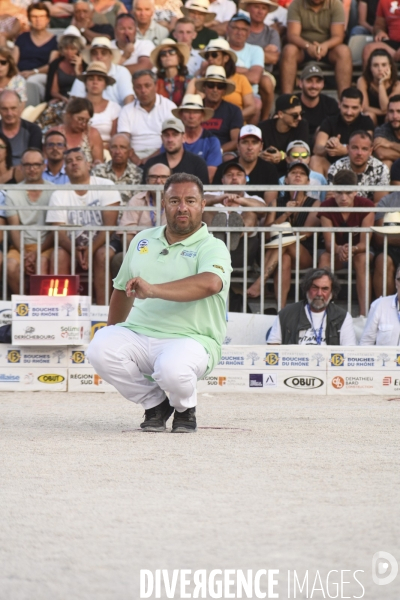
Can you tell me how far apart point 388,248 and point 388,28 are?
507 cm

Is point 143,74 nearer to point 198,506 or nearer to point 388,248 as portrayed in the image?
point 388,248

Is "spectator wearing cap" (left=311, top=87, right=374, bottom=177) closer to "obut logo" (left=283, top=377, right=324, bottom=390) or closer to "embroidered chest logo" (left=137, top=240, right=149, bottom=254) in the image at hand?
"obut logo" (left=283, top=377, right=324, bottom=390)

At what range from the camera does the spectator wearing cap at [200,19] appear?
15336 millimetres

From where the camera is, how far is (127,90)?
1473 cm

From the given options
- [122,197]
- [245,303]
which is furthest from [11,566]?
[122,197]

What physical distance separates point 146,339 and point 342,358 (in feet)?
12.3

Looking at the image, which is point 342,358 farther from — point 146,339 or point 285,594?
point 285,594

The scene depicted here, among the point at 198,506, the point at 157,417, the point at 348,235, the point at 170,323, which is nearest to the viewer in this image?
the point at 198,506

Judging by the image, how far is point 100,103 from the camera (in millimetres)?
14344

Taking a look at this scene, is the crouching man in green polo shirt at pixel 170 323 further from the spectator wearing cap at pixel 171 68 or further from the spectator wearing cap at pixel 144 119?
the spectator wearing cap at pixel 171 68

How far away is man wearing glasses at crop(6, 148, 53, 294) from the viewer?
11.6 metres

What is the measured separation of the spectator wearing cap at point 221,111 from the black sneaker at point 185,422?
7264 millimetres

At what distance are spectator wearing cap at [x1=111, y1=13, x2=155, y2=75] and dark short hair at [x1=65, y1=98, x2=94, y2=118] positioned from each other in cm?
197

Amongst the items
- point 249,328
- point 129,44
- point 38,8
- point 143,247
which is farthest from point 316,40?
point 143,247
